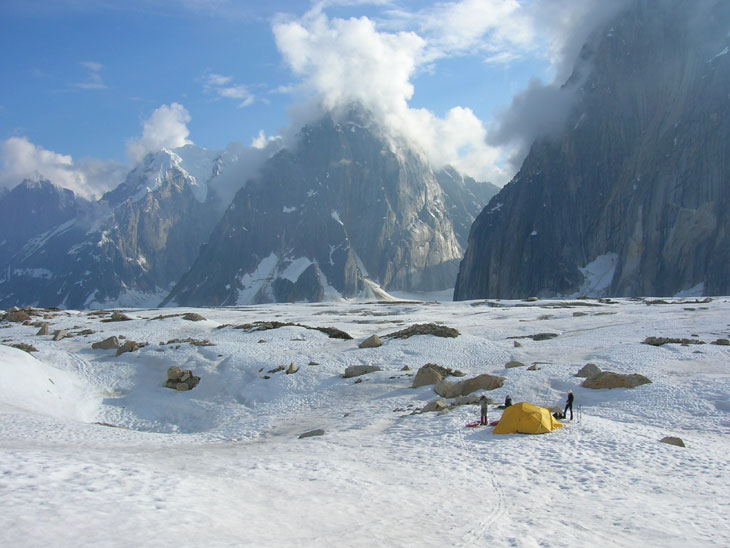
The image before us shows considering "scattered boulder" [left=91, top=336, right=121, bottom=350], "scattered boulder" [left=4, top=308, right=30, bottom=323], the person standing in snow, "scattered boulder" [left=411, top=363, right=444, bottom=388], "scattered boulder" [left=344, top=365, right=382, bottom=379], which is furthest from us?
"scattered boulder" [left=4, top=308, right=30, bottom=323]

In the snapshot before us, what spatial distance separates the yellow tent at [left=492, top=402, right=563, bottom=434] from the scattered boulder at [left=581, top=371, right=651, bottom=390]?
272 inches

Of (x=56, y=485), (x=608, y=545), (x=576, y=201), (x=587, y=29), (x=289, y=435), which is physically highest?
(x=587, y=29)

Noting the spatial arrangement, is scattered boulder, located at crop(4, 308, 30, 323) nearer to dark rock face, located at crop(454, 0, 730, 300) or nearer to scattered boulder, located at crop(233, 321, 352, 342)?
scattered boulder, located at crop(233, 321, 352, 342)

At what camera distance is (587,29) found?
171m

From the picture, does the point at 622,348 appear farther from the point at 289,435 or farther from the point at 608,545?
the point at 608,545

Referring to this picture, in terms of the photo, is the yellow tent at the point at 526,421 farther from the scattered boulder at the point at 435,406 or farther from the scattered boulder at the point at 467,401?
the scattered boulder at the point at 467,401

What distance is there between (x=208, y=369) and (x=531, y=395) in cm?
1978

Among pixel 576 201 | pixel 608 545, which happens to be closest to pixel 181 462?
pixel 608 545

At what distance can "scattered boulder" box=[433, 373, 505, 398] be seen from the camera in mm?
26812

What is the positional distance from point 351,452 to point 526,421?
21.2ft

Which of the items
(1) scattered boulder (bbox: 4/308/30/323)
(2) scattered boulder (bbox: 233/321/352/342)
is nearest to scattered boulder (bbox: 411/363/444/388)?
(2) scattered boulder (bbox: 233/321/352/342)

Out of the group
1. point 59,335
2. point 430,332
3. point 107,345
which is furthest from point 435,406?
point 59,335

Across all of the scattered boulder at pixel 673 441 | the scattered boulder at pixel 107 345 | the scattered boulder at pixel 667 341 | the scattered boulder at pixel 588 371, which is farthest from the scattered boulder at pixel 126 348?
the scattered boulder at pixel 667 341

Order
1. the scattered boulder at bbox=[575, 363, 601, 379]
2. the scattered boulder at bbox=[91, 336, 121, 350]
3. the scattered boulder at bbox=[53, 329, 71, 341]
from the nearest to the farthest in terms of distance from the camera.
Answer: the scattered boulder at bbox=[575, 363, 601, 379], the scattered boulder at bbox=[91, 336, 121, 350], the scattered boulder at bbox=[53, 329, 71, 341]
